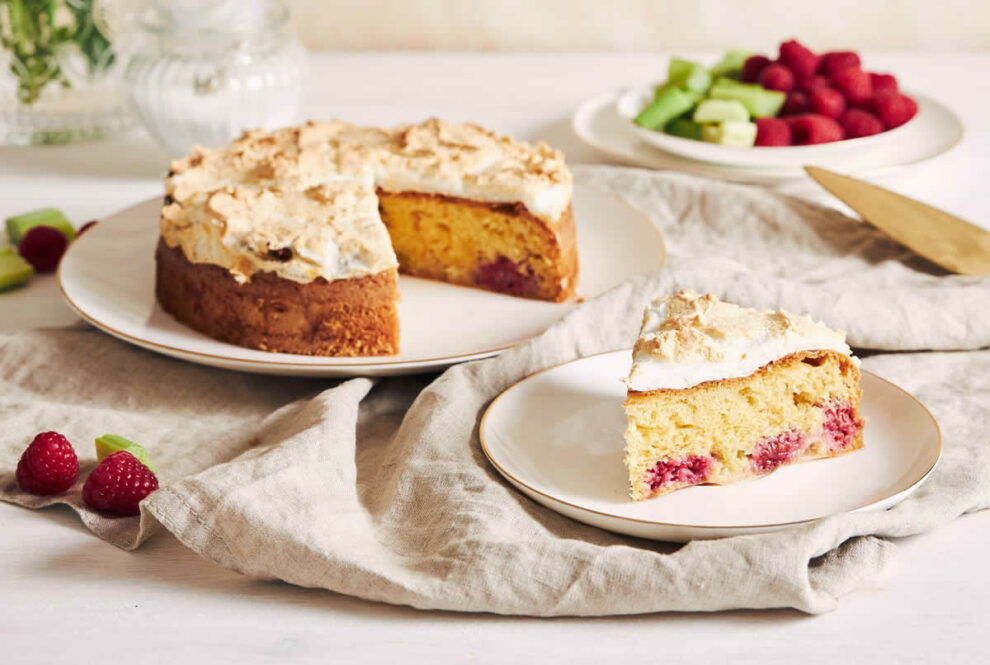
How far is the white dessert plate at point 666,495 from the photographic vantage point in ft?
6.81

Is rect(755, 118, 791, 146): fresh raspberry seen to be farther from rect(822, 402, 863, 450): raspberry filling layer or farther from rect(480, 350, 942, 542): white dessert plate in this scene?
rect(822, 402, 863, 450): raspberry filling layer

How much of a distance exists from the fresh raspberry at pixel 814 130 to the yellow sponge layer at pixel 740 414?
1.74m

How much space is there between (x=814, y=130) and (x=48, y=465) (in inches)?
103

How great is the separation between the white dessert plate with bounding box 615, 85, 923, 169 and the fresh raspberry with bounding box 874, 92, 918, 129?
0.12 feet

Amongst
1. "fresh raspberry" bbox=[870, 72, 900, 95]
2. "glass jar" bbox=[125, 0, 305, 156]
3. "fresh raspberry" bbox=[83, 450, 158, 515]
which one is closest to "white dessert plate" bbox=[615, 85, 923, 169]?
"fresh raspberry" bbox=[870, 72, 900, 95]

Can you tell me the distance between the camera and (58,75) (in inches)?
170

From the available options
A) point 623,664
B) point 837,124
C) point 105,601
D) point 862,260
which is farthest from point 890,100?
point 105,601

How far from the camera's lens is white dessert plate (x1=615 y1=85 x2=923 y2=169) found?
12.5ft

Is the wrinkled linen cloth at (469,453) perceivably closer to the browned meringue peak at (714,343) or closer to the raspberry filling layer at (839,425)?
the raspberry filling layer at (839,425)

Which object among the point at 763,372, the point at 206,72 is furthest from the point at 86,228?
the point at 763,372

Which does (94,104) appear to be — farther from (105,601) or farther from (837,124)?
(105,601)

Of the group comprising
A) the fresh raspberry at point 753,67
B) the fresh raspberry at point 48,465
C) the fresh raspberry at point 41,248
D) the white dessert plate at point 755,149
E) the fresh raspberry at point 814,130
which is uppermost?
the fresh raspberry at point 753,67

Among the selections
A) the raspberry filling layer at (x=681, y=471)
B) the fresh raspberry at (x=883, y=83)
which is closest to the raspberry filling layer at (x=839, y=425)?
the raspberry filling layer at (x=681, y=471)

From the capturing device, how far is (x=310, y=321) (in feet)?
9.36
